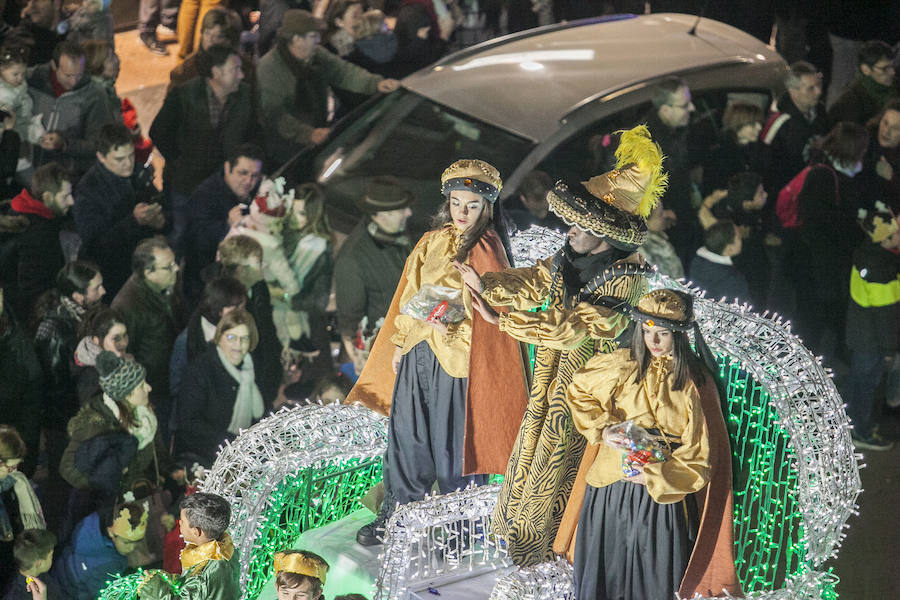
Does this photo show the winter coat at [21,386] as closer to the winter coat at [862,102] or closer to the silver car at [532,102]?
the silver car at [532,102]

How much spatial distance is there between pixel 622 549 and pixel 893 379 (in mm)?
4246

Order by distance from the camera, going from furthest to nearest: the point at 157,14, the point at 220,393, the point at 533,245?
the point at 157,14 → the point at 220,393 → the point at 533,245

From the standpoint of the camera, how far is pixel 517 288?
15.3 feet

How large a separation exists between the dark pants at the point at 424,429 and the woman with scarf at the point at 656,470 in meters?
0.76

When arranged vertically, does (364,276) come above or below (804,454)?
below

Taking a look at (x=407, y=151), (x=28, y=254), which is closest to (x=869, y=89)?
(x=407, y=151)

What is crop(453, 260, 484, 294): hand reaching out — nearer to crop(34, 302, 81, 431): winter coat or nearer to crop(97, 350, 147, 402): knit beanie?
crop(97, 350, 147, 402): knit beanie

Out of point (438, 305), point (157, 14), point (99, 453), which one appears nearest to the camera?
point (438, 305)

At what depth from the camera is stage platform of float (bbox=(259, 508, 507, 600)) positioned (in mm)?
5094

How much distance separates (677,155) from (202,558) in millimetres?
4429

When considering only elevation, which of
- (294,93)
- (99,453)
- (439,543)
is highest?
(294,93)

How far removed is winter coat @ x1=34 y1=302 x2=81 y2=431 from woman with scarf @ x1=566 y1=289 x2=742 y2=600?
321 cm

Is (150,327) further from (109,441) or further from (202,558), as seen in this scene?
(202,558)

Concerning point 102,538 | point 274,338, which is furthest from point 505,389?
point 274,338
